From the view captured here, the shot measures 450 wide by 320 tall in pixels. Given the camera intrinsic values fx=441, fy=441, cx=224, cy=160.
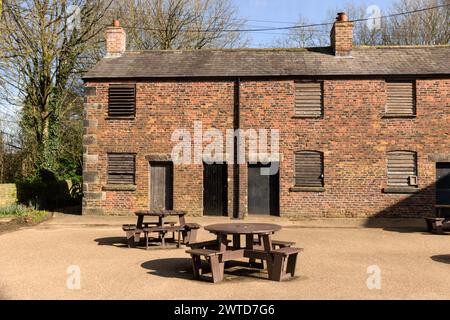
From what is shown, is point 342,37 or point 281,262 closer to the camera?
point 281,262

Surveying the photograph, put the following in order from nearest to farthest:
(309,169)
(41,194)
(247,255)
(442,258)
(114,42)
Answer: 1. (247,255)
2. (442,258)
3. (309,169)
4. (114,42)
5. (41,194)

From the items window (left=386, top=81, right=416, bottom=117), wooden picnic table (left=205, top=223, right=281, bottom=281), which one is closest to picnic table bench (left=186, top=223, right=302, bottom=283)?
wooden picnic table (left=205, top=223, right=281, bottom=281)

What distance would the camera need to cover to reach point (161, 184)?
1745 centimetres

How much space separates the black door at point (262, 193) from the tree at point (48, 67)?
440 inches

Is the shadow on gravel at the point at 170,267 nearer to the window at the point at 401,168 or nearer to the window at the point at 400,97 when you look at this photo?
the window at the point at 401,168

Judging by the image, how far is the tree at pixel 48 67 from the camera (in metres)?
22.0

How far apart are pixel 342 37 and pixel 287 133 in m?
4.96

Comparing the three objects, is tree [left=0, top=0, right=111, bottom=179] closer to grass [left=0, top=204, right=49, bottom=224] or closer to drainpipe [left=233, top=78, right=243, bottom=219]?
grass [left=0, top=204, right=49, bottom=224]

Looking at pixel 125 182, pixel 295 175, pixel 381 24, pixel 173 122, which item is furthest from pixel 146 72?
pixel 381 24

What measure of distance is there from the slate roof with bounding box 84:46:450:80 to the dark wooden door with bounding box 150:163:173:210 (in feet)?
11.9

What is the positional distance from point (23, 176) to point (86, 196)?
8.35 meters

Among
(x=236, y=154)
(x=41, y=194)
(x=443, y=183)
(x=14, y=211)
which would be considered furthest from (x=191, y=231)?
(x=41, y=194)

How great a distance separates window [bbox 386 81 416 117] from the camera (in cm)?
1683

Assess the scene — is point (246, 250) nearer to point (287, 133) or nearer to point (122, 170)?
point (287, 133)
